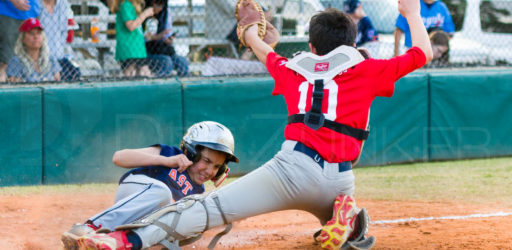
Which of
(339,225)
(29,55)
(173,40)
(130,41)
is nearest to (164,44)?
(173,40)

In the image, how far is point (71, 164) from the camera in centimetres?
727

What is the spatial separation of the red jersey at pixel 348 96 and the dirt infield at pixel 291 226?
1.15 m

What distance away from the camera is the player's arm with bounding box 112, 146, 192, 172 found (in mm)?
4371

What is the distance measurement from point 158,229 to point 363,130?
1.27 meters

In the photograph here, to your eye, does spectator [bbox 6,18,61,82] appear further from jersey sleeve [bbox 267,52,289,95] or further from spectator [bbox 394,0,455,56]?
spectator [bbox 394,0,455,56]

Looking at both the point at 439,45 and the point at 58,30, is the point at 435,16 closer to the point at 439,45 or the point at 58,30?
the point at 439,45

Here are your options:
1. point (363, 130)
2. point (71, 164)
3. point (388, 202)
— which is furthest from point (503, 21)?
point (363, 130)

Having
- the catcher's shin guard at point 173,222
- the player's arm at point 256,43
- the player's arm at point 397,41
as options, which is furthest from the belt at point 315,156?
the player's arm at point 397,41

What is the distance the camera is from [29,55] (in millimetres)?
7512

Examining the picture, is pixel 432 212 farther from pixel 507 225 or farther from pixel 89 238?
pixel 89 238

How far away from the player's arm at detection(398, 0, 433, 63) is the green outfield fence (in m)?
4.02

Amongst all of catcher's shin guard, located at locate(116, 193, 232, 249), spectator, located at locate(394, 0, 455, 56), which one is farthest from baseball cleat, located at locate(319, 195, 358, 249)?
spectator, located at locate(394, 0, 455, 56)

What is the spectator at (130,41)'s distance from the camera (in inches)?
316

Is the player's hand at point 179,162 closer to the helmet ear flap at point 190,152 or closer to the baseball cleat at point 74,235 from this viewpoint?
the helmet ear flap at point 190,152
